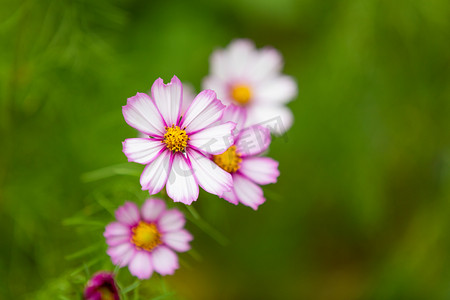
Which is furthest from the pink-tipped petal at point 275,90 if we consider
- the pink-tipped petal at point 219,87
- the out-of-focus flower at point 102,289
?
the out-of-focus flower at point 102,289

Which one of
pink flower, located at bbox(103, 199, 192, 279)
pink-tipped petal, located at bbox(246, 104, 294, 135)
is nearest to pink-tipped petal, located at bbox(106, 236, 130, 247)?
pink flower, located at bbox(103, 199, 192, 279)

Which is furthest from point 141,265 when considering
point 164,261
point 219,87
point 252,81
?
point 252,81

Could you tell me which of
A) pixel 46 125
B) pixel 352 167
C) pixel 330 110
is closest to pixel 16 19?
pixel 46 125

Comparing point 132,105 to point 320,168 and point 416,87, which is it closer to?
point 320,168

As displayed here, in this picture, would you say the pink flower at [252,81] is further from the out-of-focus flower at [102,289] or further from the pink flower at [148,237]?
the out-of-focus flower at [102,289]

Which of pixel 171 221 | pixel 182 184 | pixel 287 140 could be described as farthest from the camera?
pixel 287 140

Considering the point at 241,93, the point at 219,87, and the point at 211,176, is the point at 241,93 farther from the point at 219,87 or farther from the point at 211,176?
the point at 211,176
